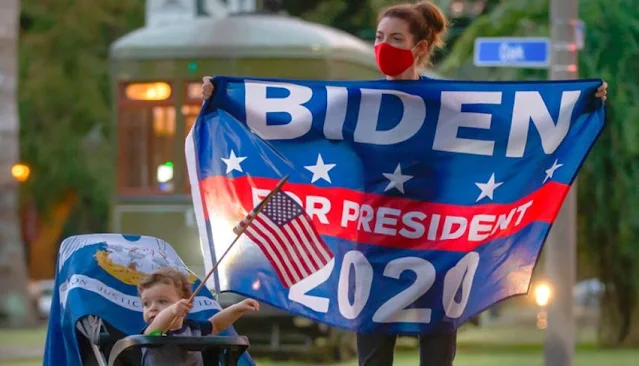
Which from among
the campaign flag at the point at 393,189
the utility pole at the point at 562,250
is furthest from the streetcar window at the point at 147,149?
the campaign flag at the point at 393,189

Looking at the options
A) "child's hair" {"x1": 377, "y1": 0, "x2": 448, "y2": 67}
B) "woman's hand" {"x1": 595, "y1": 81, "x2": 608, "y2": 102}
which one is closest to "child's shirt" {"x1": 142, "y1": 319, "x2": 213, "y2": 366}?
"child's hair" {"x1": 377, "y1": 0, "x2": 448, "y2": 67}

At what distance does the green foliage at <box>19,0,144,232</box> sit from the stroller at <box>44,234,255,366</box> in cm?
2705

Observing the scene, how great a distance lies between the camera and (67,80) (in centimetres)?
3434

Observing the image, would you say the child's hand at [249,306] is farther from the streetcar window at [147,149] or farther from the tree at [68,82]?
the tree at [68,82]

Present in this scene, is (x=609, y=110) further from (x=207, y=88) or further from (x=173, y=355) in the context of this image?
(x=173, y=355)

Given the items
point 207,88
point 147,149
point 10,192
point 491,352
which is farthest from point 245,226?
point 10,192

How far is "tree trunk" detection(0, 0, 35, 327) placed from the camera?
25.2 meters

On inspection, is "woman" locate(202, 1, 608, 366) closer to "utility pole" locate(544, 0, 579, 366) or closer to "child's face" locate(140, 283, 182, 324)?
"child's face" locate(140, 283, 182, 324)

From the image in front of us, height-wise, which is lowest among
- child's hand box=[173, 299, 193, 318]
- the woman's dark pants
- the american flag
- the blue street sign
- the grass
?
the grass

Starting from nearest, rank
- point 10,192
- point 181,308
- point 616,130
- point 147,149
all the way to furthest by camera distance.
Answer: point 181,308 → point 147,149 → point 616,130 → point 10,192

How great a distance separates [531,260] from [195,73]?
1141 cm

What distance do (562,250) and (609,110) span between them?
248 inches

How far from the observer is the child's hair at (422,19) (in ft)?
21.2

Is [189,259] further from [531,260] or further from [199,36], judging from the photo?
[531,260]
